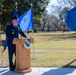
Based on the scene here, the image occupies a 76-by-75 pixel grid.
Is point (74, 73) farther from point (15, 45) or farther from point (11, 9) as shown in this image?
point (11, 9)

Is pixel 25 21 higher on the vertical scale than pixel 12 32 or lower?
higher

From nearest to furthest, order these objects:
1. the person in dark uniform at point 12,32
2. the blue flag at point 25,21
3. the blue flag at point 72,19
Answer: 1. the person in dark uniform at point 12,32
2. the blue flag at point 25,21
3. the blue flag at point 72,19

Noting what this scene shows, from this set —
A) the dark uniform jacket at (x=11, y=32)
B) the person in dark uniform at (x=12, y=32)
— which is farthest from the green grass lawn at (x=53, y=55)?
the dark uniform jacket at (x=11, y=32)

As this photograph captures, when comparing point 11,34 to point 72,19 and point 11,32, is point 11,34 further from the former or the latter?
point 72,19

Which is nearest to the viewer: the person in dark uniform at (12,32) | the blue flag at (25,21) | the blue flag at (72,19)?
the person in dark uniform at (12,32)

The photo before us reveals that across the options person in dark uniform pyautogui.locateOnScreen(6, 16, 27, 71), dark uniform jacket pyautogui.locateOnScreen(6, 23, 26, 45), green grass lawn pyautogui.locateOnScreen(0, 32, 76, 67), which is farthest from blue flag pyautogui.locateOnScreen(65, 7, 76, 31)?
dark uniform jacket pyautogui.locateOnScreen(6, 23, 26, 45)

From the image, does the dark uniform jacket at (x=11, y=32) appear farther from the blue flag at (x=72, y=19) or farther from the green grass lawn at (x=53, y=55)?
the blue flag at (x=72, y=19)

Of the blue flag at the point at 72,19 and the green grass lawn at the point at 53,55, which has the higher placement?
the blue flag at the point at 72,19

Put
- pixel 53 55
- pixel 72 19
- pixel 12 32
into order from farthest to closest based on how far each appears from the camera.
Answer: pixel 53 55
pixel 72 19
pixel 12 32

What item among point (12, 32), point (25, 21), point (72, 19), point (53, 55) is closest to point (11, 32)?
point (12, 32)

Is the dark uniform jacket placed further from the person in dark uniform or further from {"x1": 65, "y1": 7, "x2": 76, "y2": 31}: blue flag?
{"x1": 65, "y1": 7, "x2": 76, "y2": 31}: blue flag

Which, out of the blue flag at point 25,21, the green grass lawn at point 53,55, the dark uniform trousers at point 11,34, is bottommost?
the green grass lawn at point 53,55

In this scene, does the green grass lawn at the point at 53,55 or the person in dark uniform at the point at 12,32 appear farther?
the green grass lawn at the point at 53,55

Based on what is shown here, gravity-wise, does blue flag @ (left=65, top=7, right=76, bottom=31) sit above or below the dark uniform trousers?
above
